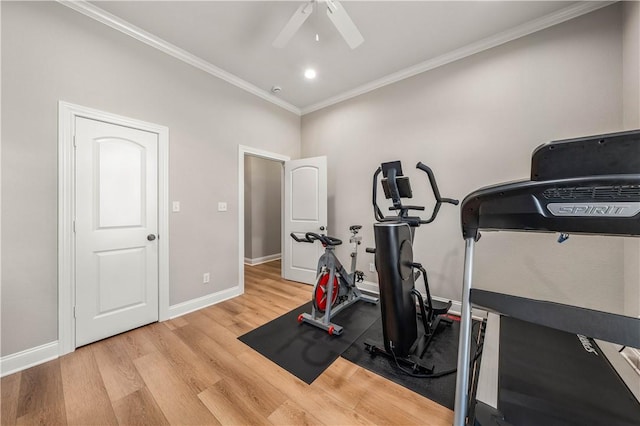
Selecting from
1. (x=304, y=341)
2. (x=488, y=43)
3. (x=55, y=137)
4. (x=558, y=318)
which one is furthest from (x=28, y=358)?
(x=488, y=43)

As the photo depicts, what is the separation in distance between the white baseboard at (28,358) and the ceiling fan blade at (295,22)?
313cm

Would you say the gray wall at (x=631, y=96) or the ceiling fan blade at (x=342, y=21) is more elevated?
the ceiling fan blade at (x=342, y=21)

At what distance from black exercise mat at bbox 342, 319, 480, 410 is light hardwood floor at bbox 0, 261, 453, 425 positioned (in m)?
0.06

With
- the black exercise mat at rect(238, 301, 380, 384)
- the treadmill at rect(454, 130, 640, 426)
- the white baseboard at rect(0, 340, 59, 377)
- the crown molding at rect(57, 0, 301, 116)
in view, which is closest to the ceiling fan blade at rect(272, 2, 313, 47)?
the crown molding at rect(57, 0, 301, 116)

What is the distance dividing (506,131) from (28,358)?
4.60m

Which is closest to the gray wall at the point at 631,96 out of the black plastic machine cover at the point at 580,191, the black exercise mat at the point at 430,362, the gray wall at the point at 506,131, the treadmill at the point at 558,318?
the gray wall at the point at 506,131

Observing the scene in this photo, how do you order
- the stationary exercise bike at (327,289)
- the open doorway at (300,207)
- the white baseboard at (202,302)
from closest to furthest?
Answer: the stationary exercise bike at (327,289) < the white baseboard at (202,302) < the open doorway at (300,207)

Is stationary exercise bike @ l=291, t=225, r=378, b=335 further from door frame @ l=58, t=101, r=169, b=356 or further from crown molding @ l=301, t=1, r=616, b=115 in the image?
crown molding @ l=301, t=1, r=616, b=115

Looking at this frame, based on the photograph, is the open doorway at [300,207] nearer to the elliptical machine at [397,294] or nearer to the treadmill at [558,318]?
the elliptical machine at [397,294]

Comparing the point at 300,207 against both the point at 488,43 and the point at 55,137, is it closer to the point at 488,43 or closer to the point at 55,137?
the point at 55,137

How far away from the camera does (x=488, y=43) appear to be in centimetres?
243

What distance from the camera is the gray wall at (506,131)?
6.46 ft

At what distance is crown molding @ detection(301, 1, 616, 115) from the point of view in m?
2.02

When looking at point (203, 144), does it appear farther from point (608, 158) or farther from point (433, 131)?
point (608, 158)
